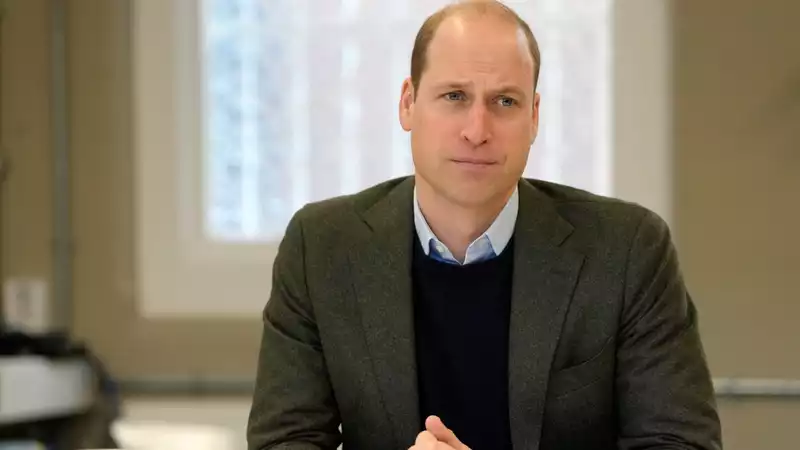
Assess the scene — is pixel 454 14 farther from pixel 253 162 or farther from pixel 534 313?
pixel 253 162

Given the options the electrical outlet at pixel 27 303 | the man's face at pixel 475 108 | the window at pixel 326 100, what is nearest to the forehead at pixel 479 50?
the man's face at pixel 475 108

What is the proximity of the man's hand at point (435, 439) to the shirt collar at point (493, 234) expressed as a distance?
0.28m

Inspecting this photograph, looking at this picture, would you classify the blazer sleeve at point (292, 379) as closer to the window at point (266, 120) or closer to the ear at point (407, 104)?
the ear at point (407, 104)

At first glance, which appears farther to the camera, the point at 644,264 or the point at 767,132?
the point at 767,132

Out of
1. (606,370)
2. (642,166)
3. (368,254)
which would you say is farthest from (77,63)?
(606,370)

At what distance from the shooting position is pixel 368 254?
4.73 ft

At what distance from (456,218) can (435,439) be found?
36 cm

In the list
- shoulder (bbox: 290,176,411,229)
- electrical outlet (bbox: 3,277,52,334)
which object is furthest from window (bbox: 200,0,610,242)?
shoulder (bbox: 290,176,411,229)

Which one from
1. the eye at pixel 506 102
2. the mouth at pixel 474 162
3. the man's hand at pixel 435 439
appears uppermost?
the eye at pixel 506 102

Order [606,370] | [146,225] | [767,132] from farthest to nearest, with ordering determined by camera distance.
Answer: [146,225] → [767,132] → [606,370]

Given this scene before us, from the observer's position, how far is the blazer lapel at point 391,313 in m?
1.38

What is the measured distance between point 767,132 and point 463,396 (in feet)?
3.87

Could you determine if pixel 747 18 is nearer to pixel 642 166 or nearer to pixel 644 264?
pixel 642 166

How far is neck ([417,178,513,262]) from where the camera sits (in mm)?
1426
